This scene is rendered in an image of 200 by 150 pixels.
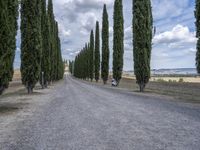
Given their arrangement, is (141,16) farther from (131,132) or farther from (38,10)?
(131,132)

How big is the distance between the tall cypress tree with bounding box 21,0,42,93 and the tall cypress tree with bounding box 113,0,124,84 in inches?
823

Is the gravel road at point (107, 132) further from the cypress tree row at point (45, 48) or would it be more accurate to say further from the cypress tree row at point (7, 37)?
the cypress tree row at point (45, 48)

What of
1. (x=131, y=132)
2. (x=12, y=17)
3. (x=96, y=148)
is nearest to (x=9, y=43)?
(x=12, y=17)

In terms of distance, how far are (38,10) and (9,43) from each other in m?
13.5

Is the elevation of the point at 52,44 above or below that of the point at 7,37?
above

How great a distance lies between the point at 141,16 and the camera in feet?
106

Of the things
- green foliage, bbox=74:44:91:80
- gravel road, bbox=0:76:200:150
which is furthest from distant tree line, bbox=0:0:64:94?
green foliage, bbox=74:44:91:80

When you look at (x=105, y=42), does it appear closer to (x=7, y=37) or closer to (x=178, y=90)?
(x=178, y=90)

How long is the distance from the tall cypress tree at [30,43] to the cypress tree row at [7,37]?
1000 centimetres

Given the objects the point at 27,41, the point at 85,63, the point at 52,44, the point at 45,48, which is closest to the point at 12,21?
the point at 27,41

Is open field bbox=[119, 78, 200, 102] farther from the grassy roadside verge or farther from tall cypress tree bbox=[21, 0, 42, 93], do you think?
tall cypress tree bbox=[21, 0, 42, 93]

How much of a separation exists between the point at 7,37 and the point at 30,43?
12.4 meters

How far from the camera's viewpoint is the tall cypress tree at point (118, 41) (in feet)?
156

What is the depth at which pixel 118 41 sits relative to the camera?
47.8 metres
